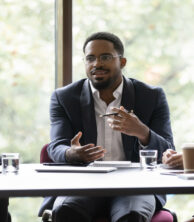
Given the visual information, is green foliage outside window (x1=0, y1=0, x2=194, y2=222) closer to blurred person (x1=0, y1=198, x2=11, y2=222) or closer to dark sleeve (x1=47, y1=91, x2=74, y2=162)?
dark sleeve (x1=47, y1=91, x2=74, y2=162)

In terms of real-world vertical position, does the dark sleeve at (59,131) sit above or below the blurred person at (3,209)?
above

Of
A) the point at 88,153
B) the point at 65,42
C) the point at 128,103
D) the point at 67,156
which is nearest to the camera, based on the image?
the point at 88,153

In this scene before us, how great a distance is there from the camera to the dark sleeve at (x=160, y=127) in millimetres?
2578

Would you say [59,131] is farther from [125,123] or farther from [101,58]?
[101,58]

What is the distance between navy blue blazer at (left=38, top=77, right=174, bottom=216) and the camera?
2750 millimetres

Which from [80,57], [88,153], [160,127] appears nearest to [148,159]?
[88,153]

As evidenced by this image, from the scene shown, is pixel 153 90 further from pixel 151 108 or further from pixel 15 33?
pixel 15 33

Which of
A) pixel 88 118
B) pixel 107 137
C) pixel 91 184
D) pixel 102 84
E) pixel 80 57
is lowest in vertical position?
pixel 91 184

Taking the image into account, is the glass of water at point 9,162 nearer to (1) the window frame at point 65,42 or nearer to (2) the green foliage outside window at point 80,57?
(1) the window frame at point 65,42

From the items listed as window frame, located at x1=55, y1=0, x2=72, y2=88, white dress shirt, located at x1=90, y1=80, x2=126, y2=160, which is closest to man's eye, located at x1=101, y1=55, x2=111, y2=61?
white dress shirt, located at x1=90, y1=80, x2=126, y2=160

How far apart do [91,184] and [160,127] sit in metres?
1.23

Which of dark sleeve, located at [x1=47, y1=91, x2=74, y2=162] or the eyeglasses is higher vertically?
the eyeglasses

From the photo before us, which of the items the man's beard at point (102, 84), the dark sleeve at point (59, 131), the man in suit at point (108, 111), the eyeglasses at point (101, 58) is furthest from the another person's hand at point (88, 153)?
the eyeglasses at point (101, 58)

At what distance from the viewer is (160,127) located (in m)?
2.80
